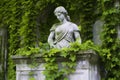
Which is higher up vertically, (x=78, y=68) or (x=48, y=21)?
(x=48, y=21)

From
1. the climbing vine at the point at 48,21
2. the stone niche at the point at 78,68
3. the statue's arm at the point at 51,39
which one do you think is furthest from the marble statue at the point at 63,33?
the climbing vine at the point at 48,21

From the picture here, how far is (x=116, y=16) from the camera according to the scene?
734 cm

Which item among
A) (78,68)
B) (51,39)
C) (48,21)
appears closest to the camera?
(78,68)

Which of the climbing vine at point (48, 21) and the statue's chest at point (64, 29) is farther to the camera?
the climbing vine at point (48, 21)

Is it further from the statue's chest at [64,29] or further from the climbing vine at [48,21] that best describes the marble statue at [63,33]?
the climbing vine at [48,21]

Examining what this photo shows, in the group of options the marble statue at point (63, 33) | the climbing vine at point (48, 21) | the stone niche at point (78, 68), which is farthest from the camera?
the climbing vine at point (48, 21)

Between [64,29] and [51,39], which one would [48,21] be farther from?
[64,29]

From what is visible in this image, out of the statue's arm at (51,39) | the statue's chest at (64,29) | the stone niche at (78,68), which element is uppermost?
the statue's chest at (64,29)

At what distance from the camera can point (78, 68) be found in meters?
5.73

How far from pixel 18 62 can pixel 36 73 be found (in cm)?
40

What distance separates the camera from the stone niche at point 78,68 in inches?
224

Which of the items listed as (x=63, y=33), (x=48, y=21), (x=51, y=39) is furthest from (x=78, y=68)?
(x=48, y=21)

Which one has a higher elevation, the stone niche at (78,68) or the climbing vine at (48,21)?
the climbing vine at (48,21)

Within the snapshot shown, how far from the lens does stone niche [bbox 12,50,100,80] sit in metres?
5.68
